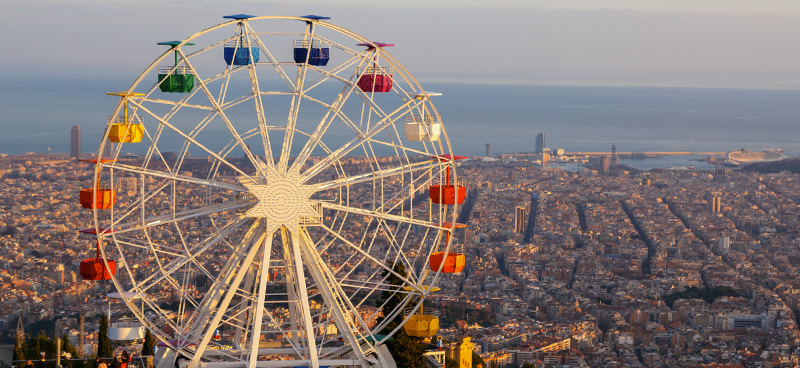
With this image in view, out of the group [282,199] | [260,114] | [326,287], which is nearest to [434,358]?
[326,287]

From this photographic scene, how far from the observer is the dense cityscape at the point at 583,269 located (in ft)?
169

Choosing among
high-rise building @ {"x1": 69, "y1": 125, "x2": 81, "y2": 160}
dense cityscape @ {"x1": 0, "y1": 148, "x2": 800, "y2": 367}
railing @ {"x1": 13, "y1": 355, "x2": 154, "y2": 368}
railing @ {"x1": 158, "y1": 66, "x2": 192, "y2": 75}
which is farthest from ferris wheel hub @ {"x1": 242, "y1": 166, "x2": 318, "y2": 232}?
high-rise building @ {"x1": 69, "y1": 125, "x2": 81, "y2": 160}

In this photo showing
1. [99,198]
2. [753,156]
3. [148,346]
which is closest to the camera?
[99,198]

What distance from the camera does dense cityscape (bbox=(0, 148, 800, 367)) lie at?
51.6 metres

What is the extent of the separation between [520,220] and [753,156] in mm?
64980

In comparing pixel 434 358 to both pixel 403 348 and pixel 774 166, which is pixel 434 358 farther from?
pixel 774 166

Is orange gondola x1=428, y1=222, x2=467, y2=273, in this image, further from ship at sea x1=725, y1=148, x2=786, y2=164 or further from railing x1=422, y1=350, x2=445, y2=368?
ship at sea x1=725, y1=148, x2=786, y2=164

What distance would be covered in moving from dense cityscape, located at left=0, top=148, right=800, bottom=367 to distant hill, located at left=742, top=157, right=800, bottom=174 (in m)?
9.98

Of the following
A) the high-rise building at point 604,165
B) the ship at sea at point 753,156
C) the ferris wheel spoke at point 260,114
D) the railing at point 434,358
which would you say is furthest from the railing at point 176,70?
the ship at sea at point 753,156

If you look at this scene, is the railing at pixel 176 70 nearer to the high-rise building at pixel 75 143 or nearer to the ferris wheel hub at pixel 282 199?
the ferris wheel hub at pixel 282 199

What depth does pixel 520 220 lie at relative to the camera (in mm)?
92812

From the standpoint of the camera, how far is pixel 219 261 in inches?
2188

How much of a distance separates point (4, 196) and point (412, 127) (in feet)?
229

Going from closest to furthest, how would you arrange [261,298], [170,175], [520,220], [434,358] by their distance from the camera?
1. [170,175]
2. [261,298]
3. [434,358]
4. [520,220]
